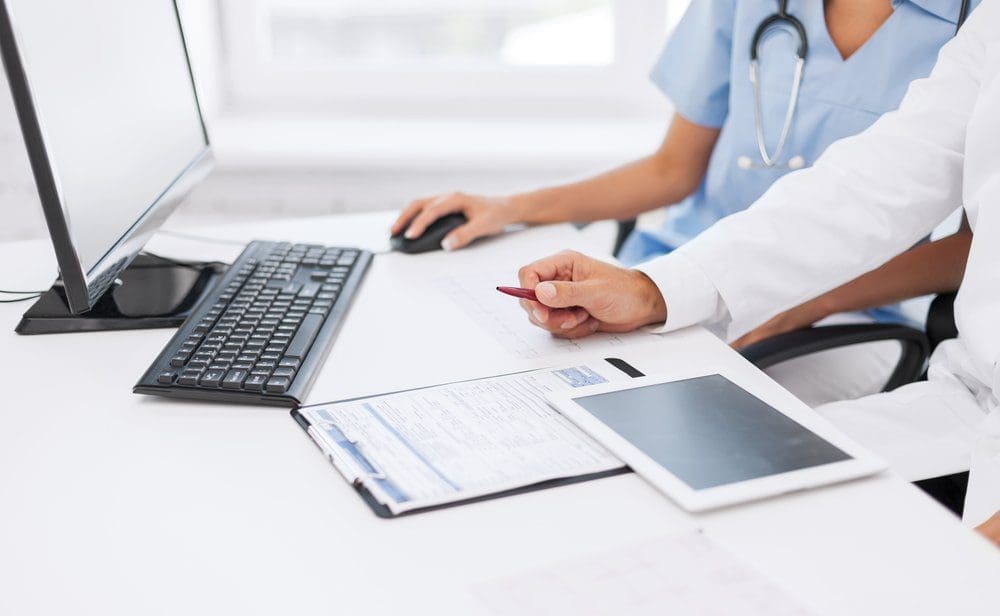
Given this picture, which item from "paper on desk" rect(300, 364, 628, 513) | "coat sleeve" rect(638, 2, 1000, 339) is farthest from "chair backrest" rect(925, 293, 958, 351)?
"paper on desk" rect(300, 364, 628, 513)

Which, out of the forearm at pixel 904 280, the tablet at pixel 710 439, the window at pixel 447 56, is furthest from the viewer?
the window at pixel 447 56

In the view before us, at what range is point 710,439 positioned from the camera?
74 centimetres

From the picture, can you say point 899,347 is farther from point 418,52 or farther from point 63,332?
point 418,52

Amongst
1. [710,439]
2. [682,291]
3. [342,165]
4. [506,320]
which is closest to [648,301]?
[682,291]

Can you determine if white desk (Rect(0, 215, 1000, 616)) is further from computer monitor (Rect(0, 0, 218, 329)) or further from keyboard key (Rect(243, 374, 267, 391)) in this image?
computer monitor (Rect(0, 0, 218, 329))

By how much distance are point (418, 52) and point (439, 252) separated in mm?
1190

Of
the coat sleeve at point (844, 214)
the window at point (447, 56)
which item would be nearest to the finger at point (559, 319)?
the coat sleeve at point (844, 214)

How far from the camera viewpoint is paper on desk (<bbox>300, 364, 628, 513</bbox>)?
0.69m

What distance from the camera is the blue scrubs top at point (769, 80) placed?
121 cm

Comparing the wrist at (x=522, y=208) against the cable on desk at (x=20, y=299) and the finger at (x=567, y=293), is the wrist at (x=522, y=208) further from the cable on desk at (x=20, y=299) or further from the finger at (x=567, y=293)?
the cable on desk at (x=20, y=299)

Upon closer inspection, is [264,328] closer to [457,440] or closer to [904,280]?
[457,440]

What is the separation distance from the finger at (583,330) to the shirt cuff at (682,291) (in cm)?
6

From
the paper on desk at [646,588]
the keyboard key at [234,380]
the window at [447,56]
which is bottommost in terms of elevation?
the paper on desk at [646,588]

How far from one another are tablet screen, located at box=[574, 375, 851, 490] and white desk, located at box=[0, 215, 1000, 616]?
30mm
